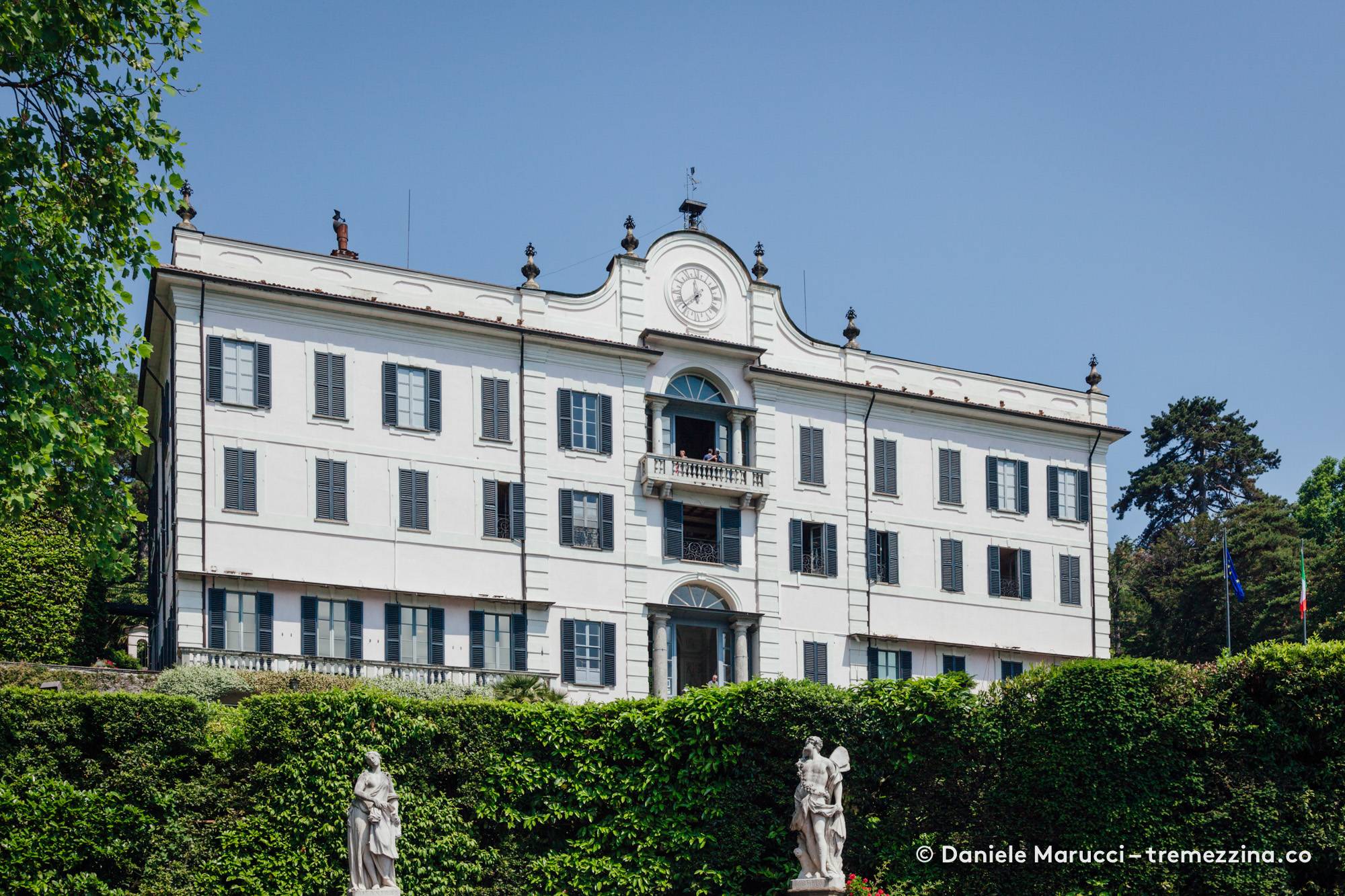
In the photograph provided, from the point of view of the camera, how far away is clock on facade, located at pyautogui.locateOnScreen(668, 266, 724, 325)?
5197 centimetres

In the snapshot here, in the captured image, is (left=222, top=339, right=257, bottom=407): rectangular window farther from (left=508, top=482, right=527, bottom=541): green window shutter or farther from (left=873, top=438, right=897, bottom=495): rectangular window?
(left=873, top=438, right=897, bottom=495): rectangular window

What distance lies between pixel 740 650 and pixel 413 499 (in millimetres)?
10460

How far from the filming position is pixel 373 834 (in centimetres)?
2994

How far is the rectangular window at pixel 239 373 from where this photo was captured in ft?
147

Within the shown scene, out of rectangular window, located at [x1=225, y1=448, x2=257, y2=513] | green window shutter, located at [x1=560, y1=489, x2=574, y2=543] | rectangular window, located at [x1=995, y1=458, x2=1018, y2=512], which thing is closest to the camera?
rectangular window, located at [x1=225, y1=448, x2=257, y2=513]

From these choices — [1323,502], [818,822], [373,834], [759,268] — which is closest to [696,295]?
[759,268]

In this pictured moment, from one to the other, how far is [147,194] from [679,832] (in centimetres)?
1562

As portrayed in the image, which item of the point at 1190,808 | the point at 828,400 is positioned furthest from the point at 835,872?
the point at 828,400

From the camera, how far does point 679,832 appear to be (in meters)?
34.6

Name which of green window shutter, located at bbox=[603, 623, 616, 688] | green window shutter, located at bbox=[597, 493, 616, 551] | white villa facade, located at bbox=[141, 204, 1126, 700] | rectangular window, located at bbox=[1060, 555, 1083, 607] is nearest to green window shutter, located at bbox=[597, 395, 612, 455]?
white villa facade, located at bbox=[141, 204, 1126, 700]

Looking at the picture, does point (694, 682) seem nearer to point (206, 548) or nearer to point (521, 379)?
point (521, 379)

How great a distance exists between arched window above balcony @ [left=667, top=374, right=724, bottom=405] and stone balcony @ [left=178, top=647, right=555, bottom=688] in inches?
393

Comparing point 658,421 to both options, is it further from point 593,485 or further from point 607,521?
point 607,521

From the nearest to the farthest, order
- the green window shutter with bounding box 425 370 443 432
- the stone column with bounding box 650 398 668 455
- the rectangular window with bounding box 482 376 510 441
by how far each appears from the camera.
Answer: the green window shutter with bounding box 425 370 443 432 → the rectangular window with bounding box 482 376 510 441 → the stone column with bounding box 650 398 668 455
